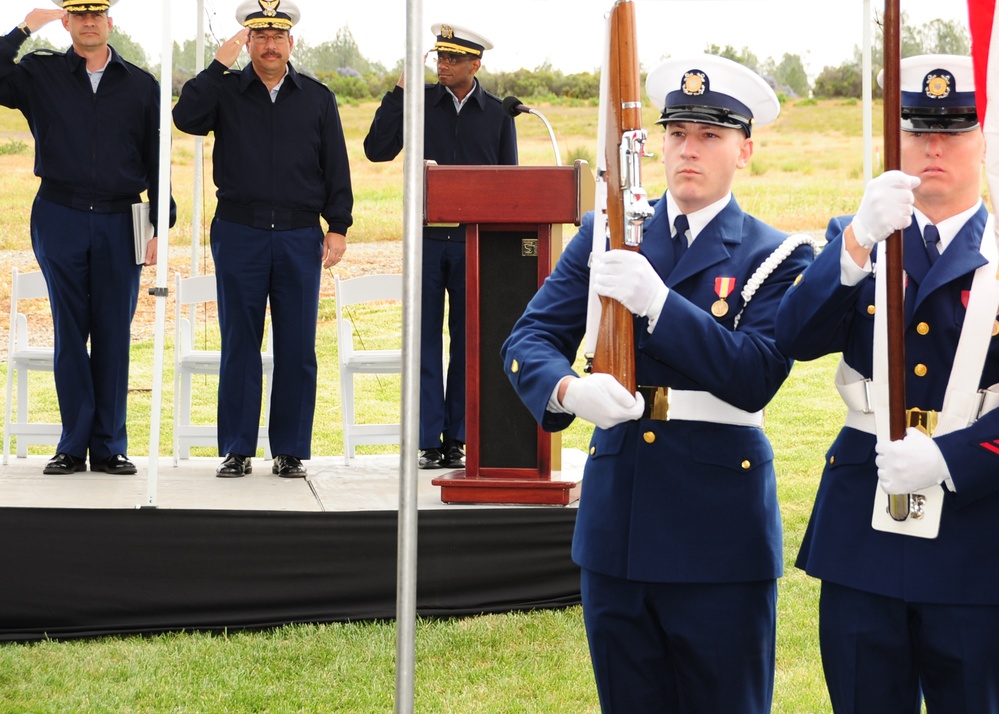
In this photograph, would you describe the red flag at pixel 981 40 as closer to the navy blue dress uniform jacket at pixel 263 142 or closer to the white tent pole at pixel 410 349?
the white tent pole at pixel 410 349

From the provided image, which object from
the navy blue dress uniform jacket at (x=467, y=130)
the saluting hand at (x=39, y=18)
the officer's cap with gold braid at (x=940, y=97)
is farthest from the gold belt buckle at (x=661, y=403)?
the saluting hand at (x=39, y=18)

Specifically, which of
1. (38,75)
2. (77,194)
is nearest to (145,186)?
(77,194)

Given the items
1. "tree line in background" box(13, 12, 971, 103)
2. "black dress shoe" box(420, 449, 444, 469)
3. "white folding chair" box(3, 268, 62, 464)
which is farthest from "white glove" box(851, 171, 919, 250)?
"tree line in background" box(13, 12, 971, 103)

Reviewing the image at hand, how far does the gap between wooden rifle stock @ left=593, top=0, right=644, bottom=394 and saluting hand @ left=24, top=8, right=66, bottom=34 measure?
139 inches

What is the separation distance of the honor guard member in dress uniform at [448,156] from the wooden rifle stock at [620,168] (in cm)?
305

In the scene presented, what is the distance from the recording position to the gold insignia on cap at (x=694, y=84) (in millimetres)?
2330

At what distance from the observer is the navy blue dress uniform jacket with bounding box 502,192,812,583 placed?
7.51 ft

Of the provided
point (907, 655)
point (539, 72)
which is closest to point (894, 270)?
point (907, 655)

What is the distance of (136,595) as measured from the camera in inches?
168

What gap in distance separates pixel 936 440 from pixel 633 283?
55cm

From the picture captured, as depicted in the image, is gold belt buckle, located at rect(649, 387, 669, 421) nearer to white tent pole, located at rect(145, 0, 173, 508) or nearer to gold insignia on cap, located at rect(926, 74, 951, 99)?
gold insignia on cap, located at rect(926, 74, 951, 99)

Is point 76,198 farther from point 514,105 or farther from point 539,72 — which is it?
point 539,72

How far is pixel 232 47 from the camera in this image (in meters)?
5.08

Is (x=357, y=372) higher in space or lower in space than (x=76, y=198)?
lower
